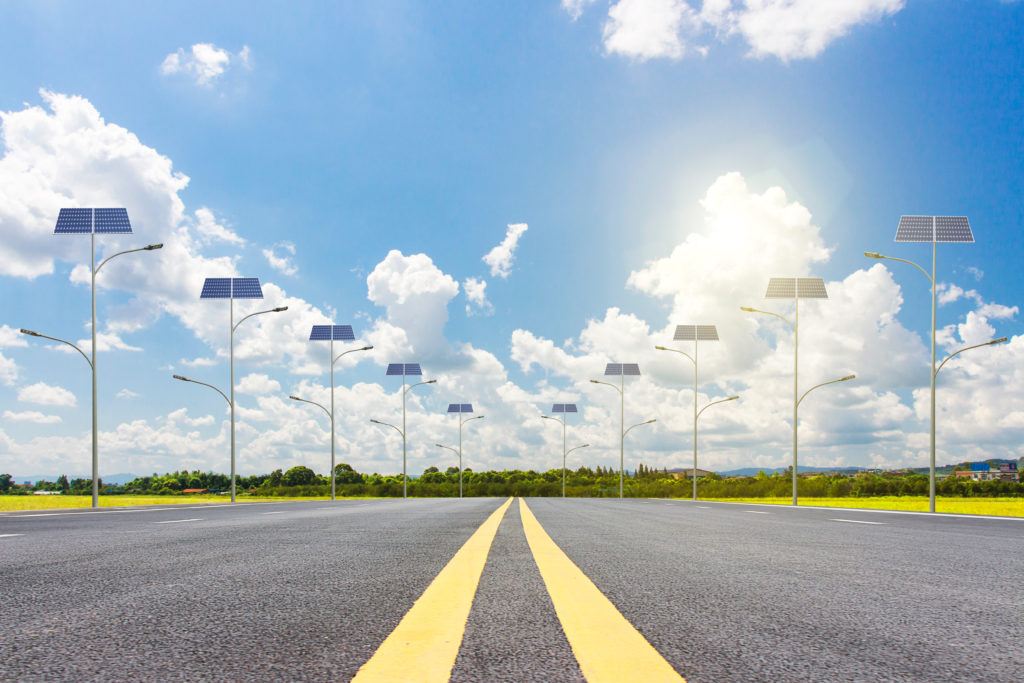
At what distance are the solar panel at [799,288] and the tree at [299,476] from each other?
71702 millimetres

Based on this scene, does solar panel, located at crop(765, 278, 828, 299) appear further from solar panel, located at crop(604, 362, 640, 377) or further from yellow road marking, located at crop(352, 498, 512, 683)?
yellow road marking, located at crop(352, 498, 512, 683)

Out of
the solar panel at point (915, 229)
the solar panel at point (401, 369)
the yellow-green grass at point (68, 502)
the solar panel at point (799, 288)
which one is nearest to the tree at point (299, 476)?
the solar panel at point (401, 369)

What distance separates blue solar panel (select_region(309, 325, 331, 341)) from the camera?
67.7 m

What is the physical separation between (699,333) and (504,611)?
6442 cm

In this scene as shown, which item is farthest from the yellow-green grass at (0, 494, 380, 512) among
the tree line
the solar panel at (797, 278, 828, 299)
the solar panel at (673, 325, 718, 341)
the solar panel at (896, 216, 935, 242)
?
the solar panel at (673, 325, 718, 341)

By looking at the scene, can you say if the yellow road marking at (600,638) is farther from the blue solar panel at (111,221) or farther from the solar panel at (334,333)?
the solar panel at (334,333)

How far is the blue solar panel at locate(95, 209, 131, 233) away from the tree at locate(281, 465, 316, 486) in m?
67.1

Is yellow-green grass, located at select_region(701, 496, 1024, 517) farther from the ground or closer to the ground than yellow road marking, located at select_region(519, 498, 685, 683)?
closer to the ground

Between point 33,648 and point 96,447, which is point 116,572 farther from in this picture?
point 96,447

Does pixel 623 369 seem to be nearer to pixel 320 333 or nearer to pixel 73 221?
pixel 320 333

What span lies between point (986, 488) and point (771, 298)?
156 feet

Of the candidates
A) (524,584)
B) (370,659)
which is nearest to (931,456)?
(524,584)

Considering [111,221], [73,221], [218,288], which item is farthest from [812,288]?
[73,221]

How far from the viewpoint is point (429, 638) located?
2.52 m
